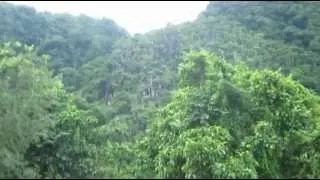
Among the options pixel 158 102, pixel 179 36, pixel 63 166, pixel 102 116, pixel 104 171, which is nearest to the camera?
pixel 104 171

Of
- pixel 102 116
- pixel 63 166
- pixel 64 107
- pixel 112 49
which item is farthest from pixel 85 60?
pixel 63 166

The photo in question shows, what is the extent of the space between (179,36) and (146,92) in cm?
666

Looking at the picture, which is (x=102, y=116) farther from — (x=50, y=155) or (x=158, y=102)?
(x=50, y=155)

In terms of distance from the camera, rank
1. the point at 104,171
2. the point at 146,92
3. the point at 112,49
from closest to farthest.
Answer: the point at 104,171, the point at 146,92, the point at 112,49

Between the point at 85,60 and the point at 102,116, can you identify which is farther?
the point at 85,60

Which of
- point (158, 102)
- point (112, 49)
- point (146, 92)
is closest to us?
point (158, 102)

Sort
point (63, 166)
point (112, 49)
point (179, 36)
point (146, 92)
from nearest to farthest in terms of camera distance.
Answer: point (63, 166), point (146, 92), point (179, 36), point (112, 49)

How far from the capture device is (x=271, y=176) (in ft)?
39.6

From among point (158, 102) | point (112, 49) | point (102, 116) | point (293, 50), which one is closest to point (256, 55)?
point (293, 50)

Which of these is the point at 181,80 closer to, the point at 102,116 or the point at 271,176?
the point at 271,176

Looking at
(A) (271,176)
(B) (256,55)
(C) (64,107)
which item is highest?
(B) (256,55)

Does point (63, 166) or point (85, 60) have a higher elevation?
point (85, 60)

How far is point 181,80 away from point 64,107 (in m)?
3.31

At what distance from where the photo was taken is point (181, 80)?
50.6 ft
